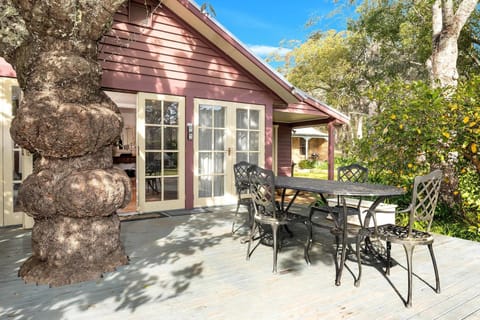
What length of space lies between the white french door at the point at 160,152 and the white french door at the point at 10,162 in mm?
1603

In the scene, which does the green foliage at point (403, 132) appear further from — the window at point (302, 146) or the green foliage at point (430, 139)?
the window at point (302, 146)

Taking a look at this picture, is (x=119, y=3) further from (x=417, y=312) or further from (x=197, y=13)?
(x=417, y=312)

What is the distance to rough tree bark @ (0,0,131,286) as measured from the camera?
250 centimetres

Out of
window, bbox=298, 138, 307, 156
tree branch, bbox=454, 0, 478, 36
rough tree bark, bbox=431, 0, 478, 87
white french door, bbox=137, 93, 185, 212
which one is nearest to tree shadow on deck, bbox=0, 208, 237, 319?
white french door, bbox=137, 93, 185, 212

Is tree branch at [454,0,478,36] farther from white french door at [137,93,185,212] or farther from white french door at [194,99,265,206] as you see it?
white french door at [137,93,185,212]

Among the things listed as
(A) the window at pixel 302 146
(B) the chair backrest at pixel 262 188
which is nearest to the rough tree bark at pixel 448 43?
(B) the chair backrest at pixel 262 188

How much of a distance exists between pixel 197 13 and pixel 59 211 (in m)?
3.94

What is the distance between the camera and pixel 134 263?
2.96m

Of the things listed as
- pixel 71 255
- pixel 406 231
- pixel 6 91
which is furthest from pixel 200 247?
pixel 6 91

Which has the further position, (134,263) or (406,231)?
(134,263)

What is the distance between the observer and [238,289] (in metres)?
2.42

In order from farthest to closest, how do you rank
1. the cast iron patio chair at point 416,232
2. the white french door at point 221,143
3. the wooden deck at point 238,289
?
the white french door at point 221,143
the cast iron patio chair at point 416,232
the wooden deck at point 238,289

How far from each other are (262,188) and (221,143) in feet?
10.3

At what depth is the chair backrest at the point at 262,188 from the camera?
113 inches
